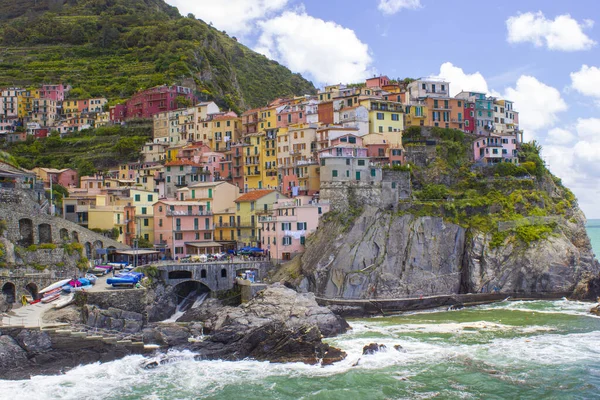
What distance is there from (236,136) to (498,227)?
134ft

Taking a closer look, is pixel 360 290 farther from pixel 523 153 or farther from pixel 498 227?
pixel 523 153

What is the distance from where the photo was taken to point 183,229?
247 ft

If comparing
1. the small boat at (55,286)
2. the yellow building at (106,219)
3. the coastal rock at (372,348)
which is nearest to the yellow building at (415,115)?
the yellow building at (106,219)

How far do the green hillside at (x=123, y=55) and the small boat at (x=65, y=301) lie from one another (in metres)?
73.4

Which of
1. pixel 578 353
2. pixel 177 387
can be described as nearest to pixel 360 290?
pixel 578 353

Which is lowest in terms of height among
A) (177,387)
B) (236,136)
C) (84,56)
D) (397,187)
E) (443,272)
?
(177,387)

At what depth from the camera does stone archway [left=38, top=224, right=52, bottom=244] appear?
64.6 meters

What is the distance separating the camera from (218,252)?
2943 inches

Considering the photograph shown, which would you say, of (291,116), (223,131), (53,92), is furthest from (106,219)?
(53,92)

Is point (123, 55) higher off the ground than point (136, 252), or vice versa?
point (123, 55)

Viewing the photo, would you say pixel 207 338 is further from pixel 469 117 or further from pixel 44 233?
pixel 469 117

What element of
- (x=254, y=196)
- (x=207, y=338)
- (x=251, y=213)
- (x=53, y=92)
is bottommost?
(x=207, y=338)

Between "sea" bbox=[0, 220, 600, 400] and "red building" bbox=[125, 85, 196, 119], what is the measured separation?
6980cm

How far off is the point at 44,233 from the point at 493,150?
172 feet
